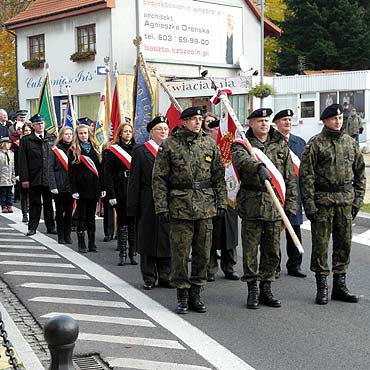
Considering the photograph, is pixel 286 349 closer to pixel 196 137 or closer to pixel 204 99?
pixel 196 137

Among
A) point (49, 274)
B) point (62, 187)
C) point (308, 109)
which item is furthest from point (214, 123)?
point (308, 109)

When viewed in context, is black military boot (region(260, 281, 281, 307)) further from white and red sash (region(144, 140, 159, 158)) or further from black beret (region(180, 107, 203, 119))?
white and red sash (region(144, 140, 159, 158))

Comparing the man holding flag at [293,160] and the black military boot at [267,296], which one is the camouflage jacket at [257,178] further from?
the man holding flag at [293,160]

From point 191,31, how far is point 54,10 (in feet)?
19.9

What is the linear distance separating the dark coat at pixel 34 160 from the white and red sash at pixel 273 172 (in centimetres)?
535

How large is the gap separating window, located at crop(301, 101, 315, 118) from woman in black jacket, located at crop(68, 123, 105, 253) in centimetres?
2012

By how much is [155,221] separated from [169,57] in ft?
76.2

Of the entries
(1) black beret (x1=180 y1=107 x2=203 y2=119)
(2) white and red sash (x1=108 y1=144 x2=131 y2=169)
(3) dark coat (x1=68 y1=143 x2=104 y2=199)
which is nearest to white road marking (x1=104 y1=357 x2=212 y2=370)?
(1) black beret (x1=180 y1=107 x2=203 y2=119)

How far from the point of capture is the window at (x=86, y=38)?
28.9 metres

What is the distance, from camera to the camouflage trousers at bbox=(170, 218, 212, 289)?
261 inches

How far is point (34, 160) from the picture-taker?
11.6m

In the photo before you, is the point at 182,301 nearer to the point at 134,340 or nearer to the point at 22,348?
the point at 134,340

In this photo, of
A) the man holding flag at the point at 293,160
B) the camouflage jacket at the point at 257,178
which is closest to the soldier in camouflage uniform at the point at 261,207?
the camouflage jacket at the point at 257,178

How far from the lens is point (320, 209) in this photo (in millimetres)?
6871
